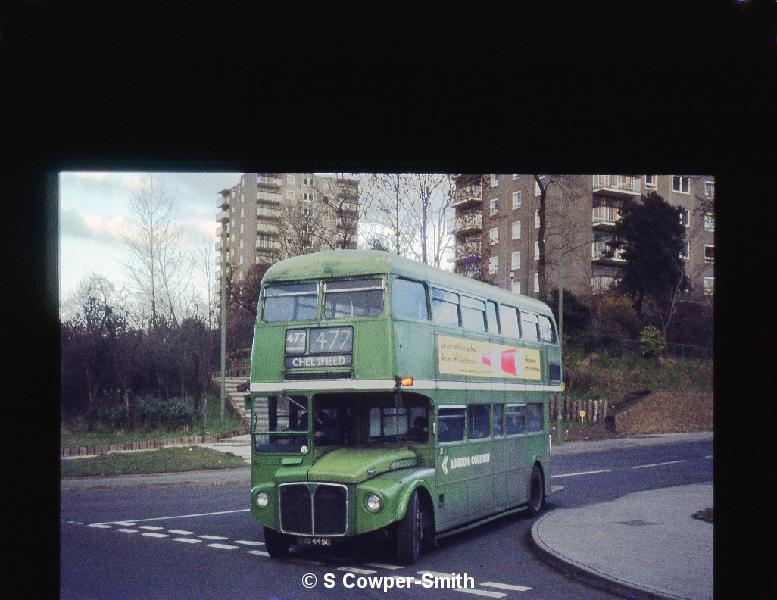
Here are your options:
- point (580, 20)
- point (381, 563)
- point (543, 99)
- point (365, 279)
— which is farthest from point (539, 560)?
point (580, 20)

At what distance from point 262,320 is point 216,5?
2.78 meters

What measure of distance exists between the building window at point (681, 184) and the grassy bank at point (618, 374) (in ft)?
4.07

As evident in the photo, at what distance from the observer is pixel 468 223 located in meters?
6.36

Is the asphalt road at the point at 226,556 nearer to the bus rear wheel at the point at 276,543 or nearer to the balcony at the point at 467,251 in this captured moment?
the bus rear wheel at the point at 276,543

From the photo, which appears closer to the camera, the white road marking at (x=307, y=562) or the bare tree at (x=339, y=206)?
the white road marking at (x=307, y=562)

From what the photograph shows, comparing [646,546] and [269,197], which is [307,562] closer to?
[646,546]

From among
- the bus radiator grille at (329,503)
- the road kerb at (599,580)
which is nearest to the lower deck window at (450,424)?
the bus radiator grille at (329,503)

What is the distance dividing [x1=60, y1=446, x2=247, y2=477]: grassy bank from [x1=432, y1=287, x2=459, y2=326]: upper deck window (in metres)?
2.12

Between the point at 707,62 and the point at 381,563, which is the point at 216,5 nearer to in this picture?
the point at 707,62

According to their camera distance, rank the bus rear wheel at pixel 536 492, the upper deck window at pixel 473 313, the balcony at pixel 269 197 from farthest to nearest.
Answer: the bus rear wheel at pixel 536 492, the upper deck window at pixel 473 313, the balcony at pixel 269 197

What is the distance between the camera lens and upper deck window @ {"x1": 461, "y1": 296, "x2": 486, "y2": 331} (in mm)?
7301

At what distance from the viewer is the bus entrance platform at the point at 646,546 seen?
517cm

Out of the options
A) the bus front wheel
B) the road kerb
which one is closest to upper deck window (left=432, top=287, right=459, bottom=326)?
the bus front wheel

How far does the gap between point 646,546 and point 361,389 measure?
8.21ft
